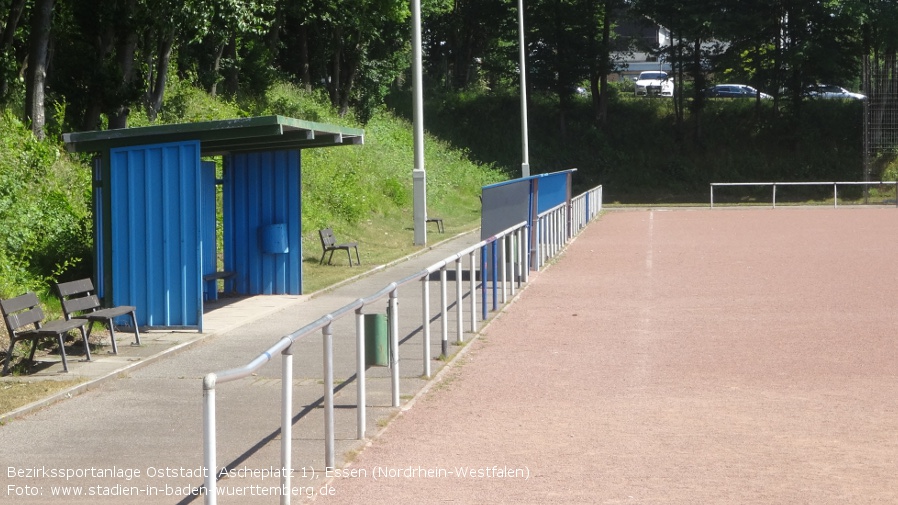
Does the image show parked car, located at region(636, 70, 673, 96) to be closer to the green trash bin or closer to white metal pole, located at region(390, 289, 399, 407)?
white metal pole, located at region(390, 289, 399, 407)

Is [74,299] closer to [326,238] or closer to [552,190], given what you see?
Answer: [326,238]

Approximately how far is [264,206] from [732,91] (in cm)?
4815

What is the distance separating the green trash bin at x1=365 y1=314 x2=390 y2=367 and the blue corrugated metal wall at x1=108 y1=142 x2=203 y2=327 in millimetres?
5143

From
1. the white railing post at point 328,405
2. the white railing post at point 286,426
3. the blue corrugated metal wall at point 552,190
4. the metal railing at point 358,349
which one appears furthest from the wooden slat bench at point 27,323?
the blue corrugated metal wall at point 552,190

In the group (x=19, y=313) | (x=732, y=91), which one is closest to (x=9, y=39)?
(x=19, y=313)

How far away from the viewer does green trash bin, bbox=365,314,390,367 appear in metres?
7.54

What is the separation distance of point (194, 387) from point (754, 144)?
154 feet

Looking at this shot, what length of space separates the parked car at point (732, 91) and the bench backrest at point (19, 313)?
47.7 m

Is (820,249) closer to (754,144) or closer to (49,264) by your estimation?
(49,264)

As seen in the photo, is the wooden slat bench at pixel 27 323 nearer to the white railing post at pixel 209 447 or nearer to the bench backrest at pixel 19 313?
the bench backrest at pixel 19 313

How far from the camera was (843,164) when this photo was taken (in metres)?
50.1

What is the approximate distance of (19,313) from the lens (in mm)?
9852

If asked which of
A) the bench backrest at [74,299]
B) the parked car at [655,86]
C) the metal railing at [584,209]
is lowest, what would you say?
the bench backrest at [74,299]

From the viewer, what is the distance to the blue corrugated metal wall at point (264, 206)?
1576 cm
